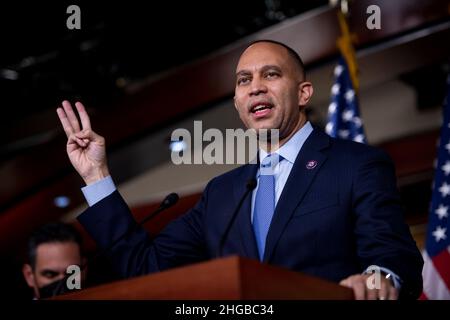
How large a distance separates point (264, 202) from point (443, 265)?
1543 millimetres

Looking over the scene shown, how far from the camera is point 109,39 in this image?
483 centimetres

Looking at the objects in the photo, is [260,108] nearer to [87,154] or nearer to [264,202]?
[264,202]

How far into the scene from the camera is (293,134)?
217 centimetres

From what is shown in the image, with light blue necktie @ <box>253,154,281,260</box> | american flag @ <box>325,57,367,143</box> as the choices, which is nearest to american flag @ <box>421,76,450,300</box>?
american flag @ <box>325,57,367,143</box>

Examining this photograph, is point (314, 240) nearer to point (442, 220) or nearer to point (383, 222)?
point (383, 222)

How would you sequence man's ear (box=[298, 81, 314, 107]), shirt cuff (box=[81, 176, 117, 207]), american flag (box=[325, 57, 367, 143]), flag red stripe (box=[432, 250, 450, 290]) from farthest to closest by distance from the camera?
american flag (box=[325, 57, 367, 143]) < flag red stripe (box=[432, 250, 450, 290]) < man's ear (box=[298, 81, 314, 107]) < shirt cuff (box=[81, 176, 117, 207])

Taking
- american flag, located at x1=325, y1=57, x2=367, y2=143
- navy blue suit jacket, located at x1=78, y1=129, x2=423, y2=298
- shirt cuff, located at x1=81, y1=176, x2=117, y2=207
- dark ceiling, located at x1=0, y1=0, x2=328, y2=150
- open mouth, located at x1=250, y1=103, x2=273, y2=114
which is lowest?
navy blue suit jacket, located at x1=78, y1=129, x2=423, y2=298

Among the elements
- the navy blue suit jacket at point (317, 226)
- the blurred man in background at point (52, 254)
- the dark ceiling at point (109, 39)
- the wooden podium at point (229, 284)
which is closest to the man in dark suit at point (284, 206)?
the navy blue suit jacket at point (317, 226)

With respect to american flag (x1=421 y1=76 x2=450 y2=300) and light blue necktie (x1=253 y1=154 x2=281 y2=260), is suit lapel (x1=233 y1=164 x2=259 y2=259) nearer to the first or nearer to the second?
light blue necktie (x1=253 y1=154 x2=281 y2=260)

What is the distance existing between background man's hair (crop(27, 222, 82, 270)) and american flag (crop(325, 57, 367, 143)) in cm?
130

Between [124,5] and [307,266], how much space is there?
10.2 ft

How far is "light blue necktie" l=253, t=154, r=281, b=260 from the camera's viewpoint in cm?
196

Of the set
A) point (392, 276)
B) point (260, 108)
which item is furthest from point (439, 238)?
→ point (392, 276)
